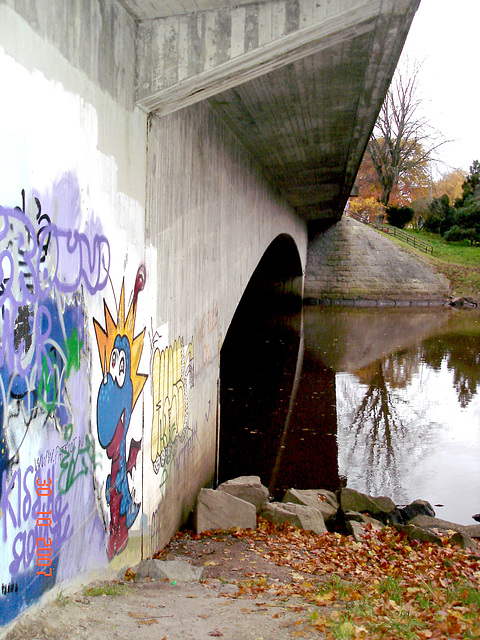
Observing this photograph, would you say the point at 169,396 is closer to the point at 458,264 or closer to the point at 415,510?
the point at 415,510

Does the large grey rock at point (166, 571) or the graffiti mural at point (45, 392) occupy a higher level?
the graffiti mural at point (45, 392)

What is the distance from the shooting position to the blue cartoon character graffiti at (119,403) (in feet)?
15.1

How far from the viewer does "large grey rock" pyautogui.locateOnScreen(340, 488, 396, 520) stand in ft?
25.8

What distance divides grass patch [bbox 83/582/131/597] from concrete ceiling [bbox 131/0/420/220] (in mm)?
3779

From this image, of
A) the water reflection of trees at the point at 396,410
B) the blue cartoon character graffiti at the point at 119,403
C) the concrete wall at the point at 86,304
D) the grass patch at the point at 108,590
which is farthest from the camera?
the water reflection of trees at the point at 396,410

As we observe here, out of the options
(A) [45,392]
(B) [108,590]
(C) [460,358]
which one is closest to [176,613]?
(B) [108,590]

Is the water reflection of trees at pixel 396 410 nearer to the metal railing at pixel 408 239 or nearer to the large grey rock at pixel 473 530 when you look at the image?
the large grey rock at pixel 473 530

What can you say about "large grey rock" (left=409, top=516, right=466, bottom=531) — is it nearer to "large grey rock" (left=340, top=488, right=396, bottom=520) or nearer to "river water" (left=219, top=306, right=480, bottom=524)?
"large grey rock" (left=340, top=488, right=396, bottom=520)

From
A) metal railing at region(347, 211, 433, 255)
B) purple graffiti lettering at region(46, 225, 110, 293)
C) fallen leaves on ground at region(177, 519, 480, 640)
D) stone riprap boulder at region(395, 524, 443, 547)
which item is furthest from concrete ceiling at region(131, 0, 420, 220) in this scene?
metal railing at region(347, 211, 433, 255)

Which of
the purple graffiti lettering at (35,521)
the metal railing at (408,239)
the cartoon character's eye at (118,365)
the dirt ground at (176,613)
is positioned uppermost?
the metal railing at (408,239)

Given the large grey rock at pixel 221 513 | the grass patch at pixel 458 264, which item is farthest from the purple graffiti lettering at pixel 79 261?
the grass patch at pixel 458 264

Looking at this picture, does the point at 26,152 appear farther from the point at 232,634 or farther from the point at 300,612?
the point at 300,612

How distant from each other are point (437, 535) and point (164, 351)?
3540 millimetres

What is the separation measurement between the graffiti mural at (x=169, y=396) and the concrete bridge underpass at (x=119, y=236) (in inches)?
1.5
